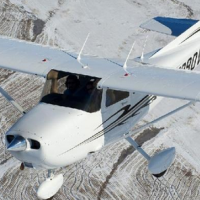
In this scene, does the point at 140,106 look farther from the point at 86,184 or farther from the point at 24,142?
the point at 24,142

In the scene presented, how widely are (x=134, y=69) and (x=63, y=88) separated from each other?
1.50 m

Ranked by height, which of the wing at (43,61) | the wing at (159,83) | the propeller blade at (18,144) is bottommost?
the propeller blade at (18,144)

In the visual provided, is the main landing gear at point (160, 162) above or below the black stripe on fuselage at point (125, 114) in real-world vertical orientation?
below

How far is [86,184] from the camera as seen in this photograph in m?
11.3

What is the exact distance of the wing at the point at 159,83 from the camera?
9.34m

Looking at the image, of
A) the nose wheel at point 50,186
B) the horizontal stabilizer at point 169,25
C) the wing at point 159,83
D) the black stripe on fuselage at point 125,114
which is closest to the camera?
the wing at point 159,83

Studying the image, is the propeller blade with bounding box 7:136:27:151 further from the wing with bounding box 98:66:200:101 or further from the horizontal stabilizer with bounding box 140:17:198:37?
the horizontal stabilizer with bounding box 140:17:198:37

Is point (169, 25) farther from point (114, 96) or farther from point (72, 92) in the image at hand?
point (72, 92)

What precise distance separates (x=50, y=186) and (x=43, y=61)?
229 centimetres

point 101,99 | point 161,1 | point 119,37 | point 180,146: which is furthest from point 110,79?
point 161,1

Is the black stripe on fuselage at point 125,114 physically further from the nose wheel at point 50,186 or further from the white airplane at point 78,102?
the nose wheel at point 50,186

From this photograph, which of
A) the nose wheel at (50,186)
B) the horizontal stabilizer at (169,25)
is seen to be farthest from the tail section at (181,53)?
the nose wheel at (50,186)

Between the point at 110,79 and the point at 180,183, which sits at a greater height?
the point at 110,79

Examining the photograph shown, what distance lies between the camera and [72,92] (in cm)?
966
